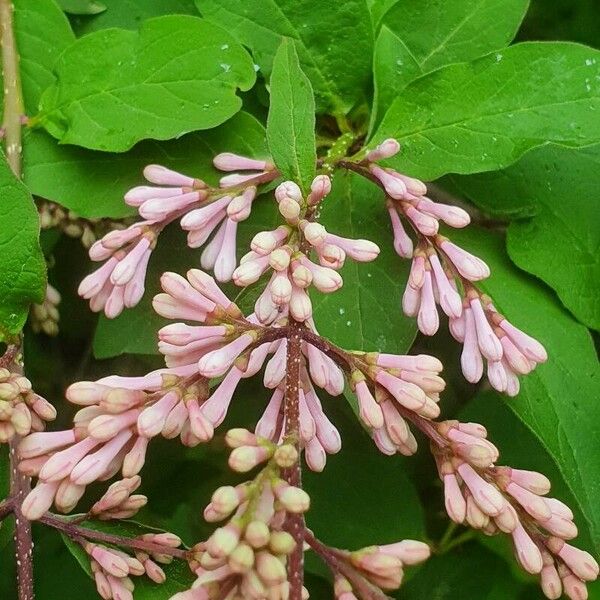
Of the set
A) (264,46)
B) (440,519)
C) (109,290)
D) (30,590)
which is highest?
(264,46)

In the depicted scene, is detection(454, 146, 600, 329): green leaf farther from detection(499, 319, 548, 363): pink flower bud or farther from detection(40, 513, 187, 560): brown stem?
detection(40, 513, 187, 560): brown stem

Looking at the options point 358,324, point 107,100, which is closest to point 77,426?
Answer: point 358,324

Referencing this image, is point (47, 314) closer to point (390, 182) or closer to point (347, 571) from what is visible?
point (390, 182)

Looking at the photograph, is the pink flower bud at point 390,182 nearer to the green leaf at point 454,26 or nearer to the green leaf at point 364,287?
the green leaf at point 364,287

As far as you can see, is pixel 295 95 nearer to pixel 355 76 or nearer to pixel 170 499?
pixel 355 76

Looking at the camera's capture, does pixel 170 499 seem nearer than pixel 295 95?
No

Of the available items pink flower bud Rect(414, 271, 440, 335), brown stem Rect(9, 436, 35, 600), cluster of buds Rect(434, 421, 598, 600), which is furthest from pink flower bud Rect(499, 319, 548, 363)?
brown stem Rect(9, 436, 35, 600)

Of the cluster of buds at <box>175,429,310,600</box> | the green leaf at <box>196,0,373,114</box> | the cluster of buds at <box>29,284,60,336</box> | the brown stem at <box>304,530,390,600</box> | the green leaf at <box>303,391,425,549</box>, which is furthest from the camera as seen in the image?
the green leaf at <box>303,391,425,549</box>
